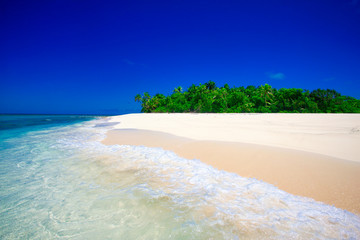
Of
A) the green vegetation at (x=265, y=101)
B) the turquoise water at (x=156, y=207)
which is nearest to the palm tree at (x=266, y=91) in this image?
the green vegetation at (x=265, y=101)

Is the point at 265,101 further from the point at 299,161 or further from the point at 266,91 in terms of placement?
the point at 299,161

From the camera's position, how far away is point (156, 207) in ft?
7.01

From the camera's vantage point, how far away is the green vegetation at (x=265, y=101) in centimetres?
2523

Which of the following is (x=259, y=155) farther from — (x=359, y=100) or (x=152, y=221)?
(x=359, y=100)

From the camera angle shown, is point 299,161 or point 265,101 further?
point 265,101

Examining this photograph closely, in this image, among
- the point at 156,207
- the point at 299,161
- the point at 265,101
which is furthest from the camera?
the point at 265,101

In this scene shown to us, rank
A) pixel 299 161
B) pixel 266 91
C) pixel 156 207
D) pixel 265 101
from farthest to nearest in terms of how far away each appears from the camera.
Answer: pixel 266 91 → pixel 265 101 → pixel 299 161 → pixel 156 207

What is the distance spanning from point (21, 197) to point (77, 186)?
0.78 m

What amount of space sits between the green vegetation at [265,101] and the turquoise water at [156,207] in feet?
95.8

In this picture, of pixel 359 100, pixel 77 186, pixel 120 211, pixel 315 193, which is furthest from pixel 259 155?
pixel 359 100

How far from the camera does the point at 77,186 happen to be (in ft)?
9.12

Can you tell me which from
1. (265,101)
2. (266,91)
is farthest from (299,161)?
(266,91)

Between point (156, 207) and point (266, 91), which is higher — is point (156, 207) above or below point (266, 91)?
below

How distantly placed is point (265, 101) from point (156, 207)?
33.9 m
